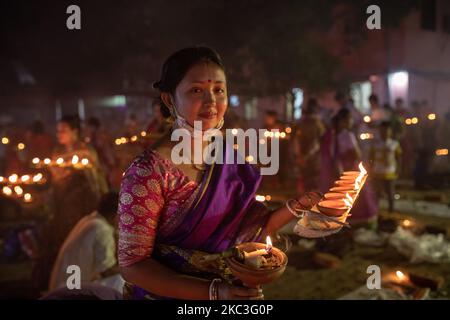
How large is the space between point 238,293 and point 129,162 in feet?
18.6

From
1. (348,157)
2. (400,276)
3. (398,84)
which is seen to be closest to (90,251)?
(400,276)

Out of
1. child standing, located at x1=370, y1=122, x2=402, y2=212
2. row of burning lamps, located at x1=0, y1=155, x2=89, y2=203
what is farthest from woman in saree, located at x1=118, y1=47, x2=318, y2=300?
child standing, located at x1=370, y1=122, x2=402, y2=212

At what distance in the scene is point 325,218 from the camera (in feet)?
6.53

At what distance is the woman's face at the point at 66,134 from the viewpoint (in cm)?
577

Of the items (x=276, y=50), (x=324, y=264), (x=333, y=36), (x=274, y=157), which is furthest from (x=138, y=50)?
(x=333, y=36)

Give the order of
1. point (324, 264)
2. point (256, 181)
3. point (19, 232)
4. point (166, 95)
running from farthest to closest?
point (19, 232), point (324, 264), point (256, 181), point (166, 95)

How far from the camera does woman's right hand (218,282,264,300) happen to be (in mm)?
1691

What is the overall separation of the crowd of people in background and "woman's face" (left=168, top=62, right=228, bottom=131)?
27 cm

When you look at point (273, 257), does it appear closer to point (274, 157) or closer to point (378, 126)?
point (378, 126)

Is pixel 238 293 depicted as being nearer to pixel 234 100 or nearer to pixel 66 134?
pixel 66 134

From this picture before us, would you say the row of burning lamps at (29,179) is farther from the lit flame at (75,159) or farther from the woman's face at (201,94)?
the woman's face at (201,94)

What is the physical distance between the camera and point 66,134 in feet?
19.0

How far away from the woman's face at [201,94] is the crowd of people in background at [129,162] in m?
0.27

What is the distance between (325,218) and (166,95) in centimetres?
101
